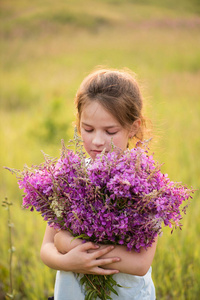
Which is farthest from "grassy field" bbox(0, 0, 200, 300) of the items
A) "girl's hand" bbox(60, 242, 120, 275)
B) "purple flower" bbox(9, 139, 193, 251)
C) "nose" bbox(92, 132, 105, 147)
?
"girl's hand" bbox(60, 242, 120, 275)

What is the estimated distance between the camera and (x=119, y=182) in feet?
4.06

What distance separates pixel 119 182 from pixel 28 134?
15.1 feet

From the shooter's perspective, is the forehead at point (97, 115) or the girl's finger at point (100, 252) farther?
the forehead at point (97, 115)

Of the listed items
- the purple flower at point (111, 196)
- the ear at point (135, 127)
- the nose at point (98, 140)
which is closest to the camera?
the purple flower at point (111, 196)

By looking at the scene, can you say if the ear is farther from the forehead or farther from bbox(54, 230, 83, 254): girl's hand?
bbox(54, 230, 83, 254): girl's hand

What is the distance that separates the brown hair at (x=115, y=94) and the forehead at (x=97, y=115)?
2 centimetres

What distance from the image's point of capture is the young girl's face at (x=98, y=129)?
1653mm

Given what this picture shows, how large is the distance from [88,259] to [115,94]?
33.8 inches

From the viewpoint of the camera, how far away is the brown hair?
172 centimetres

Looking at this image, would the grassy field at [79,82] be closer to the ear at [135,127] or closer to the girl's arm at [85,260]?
the ear at [135,127]

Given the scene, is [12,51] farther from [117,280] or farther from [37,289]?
[117,280]

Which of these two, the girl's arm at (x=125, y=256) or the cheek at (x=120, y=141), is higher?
the cheek at (x=120, y=141)

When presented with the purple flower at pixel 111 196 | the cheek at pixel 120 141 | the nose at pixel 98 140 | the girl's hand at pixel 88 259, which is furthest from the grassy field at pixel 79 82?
the girl's hand at pixel 88 259

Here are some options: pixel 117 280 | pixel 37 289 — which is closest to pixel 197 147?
pixel 37 289
